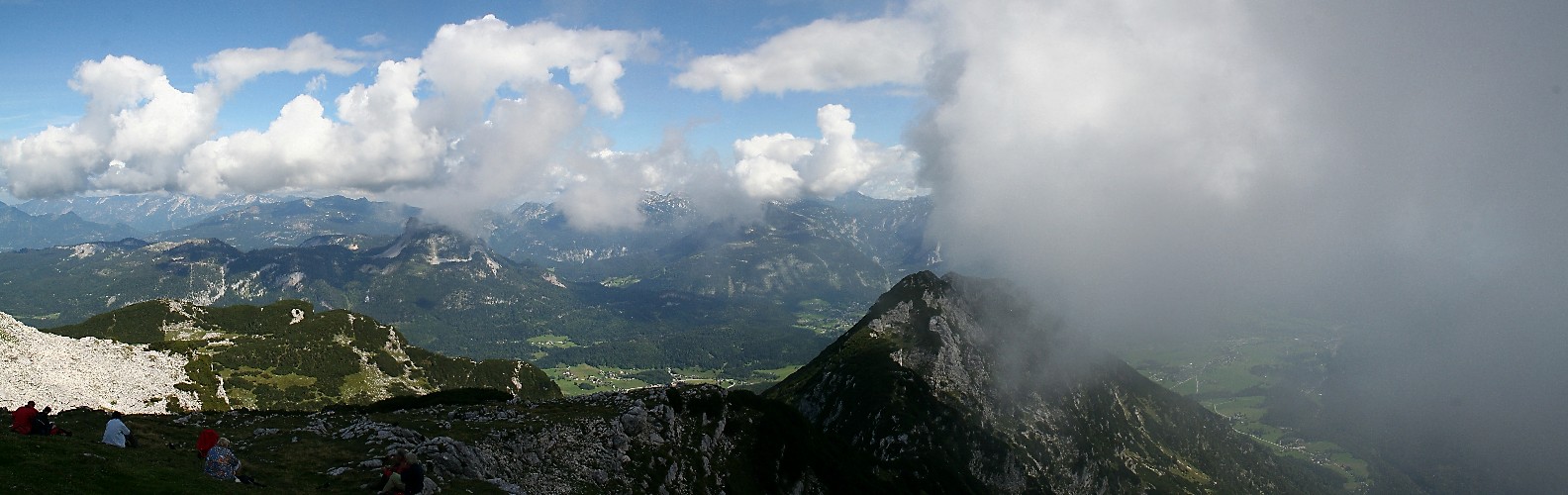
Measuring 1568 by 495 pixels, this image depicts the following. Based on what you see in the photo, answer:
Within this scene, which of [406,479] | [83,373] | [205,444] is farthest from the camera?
[83,373]

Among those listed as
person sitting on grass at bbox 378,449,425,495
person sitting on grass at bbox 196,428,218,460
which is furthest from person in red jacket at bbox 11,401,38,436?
person sitting on grass at bbox 378,449,425,495

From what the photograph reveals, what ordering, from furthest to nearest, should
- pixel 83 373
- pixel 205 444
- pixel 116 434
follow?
pixel 83 373
pixel 116 434
pixel 205 444

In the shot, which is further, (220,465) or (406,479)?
(406,479)

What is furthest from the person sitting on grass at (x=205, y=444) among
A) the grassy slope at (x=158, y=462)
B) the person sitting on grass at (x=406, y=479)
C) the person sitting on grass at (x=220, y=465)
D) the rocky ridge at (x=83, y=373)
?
the rocky ridge at (x=83, y=373)

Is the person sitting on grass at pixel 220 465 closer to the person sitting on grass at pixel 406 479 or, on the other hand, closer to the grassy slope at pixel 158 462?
the grassy slope at pixel 158 462

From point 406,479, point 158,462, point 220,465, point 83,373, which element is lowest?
point 83,373

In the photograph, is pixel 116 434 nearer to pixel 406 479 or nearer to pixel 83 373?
pixel 406 479

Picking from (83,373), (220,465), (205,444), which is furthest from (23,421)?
(83,373)

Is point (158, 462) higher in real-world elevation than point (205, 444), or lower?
lower

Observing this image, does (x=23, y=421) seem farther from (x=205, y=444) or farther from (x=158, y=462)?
(x=158, y=462)

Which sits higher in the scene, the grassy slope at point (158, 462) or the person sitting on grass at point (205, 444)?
the person sitting on grass at point (205, 444)

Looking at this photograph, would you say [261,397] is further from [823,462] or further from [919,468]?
[919,468]

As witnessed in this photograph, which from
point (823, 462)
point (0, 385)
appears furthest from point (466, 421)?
point (0, 385)
